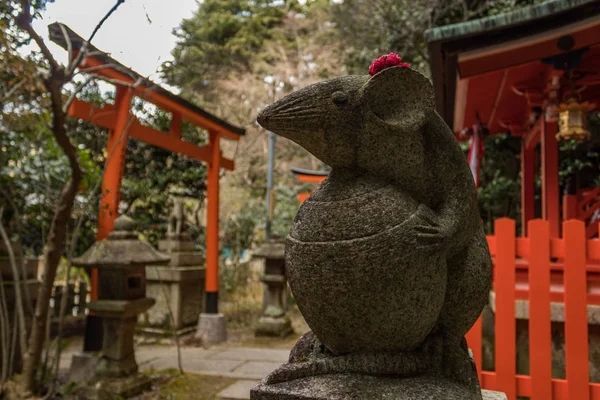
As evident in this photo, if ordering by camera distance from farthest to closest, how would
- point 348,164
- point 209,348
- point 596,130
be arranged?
point 596,130
point 209,348
point 348,164

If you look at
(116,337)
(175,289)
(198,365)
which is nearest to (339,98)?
(116,337)

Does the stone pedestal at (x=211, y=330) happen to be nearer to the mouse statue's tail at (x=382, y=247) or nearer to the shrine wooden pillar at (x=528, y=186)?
the shrine wooden pillar at (x=528, y=186)

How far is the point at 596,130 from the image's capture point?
7539 millimetres

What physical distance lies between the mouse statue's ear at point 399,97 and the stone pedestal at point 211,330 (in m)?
5.81

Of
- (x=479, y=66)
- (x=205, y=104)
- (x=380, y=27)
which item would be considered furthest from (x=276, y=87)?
(x=479, y=66)

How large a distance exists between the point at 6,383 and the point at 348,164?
372 cm

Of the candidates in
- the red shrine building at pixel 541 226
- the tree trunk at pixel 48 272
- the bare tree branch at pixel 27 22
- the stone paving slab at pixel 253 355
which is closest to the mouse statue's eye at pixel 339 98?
the red shrine building at pixel 541 226

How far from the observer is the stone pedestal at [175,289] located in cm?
697

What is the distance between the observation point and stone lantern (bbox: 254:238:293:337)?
7117 millimetres

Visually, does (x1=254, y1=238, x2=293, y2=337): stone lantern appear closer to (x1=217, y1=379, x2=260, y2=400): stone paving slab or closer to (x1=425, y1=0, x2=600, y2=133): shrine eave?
(x1=217, y1=379, x2=260, y2=400): stone paving slab

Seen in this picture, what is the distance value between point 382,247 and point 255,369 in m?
4.24

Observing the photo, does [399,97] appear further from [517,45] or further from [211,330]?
[211,330]

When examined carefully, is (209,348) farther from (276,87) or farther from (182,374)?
(276,87)

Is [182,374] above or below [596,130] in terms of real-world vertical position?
below
